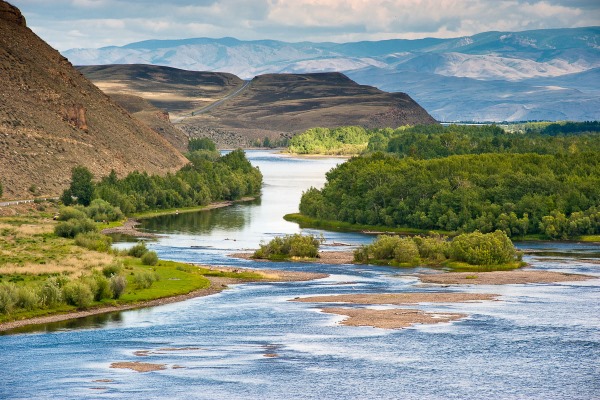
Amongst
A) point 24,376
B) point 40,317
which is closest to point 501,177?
point 40,317

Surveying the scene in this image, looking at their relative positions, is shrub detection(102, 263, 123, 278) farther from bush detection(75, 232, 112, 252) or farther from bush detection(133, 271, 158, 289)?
bush detection(75, 232, 112, 252)

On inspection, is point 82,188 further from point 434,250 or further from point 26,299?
point 26,299

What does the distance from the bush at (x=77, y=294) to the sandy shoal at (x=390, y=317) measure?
64.6 ft

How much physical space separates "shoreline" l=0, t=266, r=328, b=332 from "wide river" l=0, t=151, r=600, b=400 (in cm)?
149

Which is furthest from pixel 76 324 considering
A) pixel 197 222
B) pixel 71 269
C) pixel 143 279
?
pixel 197 222

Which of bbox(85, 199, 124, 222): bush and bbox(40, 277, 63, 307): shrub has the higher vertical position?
bbox(85, 199, 124, 222): bush

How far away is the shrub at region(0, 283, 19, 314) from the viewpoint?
86.4 m

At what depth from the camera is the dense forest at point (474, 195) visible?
15988 cm

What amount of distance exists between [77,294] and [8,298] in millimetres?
7021

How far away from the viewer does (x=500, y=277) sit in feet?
388

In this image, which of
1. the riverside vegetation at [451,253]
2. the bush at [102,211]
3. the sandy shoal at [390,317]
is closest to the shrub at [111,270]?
the sandy shoal at [390,317]

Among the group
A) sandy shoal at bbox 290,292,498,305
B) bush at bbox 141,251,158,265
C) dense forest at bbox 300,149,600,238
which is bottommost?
sandy shoal at bbox 290,292,498,305

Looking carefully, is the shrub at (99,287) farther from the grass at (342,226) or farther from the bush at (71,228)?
the grass at (342,226)

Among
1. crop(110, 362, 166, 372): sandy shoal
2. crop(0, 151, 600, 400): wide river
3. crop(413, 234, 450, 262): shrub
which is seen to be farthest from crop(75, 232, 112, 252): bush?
crop(110, 362, 166, 372): sandy shoal
